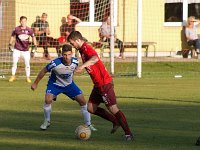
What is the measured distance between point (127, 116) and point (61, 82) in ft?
8.00

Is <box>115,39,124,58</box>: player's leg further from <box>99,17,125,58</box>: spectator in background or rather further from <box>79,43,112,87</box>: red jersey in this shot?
<box>79,43,112,87</box>: red jersey

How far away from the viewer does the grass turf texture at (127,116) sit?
12852mm

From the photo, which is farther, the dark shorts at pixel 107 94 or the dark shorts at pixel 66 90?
the dark shorts at pixel 66 90

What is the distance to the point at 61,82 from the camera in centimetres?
1487

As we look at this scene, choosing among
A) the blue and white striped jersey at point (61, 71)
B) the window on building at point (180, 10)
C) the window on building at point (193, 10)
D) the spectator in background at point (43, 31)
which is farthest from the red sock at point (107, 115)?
the window on building at point (193, 10)

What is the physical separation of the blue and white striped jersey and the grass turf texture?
85cm

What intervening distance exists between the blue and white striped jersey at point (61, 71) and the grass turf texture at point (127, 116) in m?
0.85

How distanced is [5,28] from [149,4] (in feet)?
22.5

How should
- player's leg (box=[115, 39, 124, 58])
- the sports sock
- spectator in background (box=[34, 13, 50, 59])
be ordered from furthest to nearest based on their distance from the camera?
player's leg (box=[115, 39, 124, 58]) < spectator in background (box=[34, 13, 50, 59]) < the sports sock

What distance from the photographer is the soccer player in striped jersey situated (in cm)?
1456

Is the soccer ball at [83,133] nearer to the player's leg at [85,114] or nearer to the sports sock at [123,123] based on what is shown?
the sports sock at [123,123]

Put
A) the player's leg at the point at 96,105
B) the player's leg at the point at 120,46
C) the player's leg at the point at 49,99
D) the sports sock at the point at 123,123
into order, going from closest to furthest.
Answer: the sports sock at the point at 123,123
the player's leg at the point at 96,105
the player's leg at the point at 49,99
the player's leg at the point at 120,46

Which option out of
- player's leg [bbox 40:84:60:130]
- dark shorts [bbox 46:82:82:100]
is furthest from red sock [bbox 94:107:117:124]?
player's leg [bbox 40:84:60:130]

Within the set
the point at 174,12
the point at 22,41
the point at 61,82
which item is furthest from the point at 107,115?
the point at 174,12
